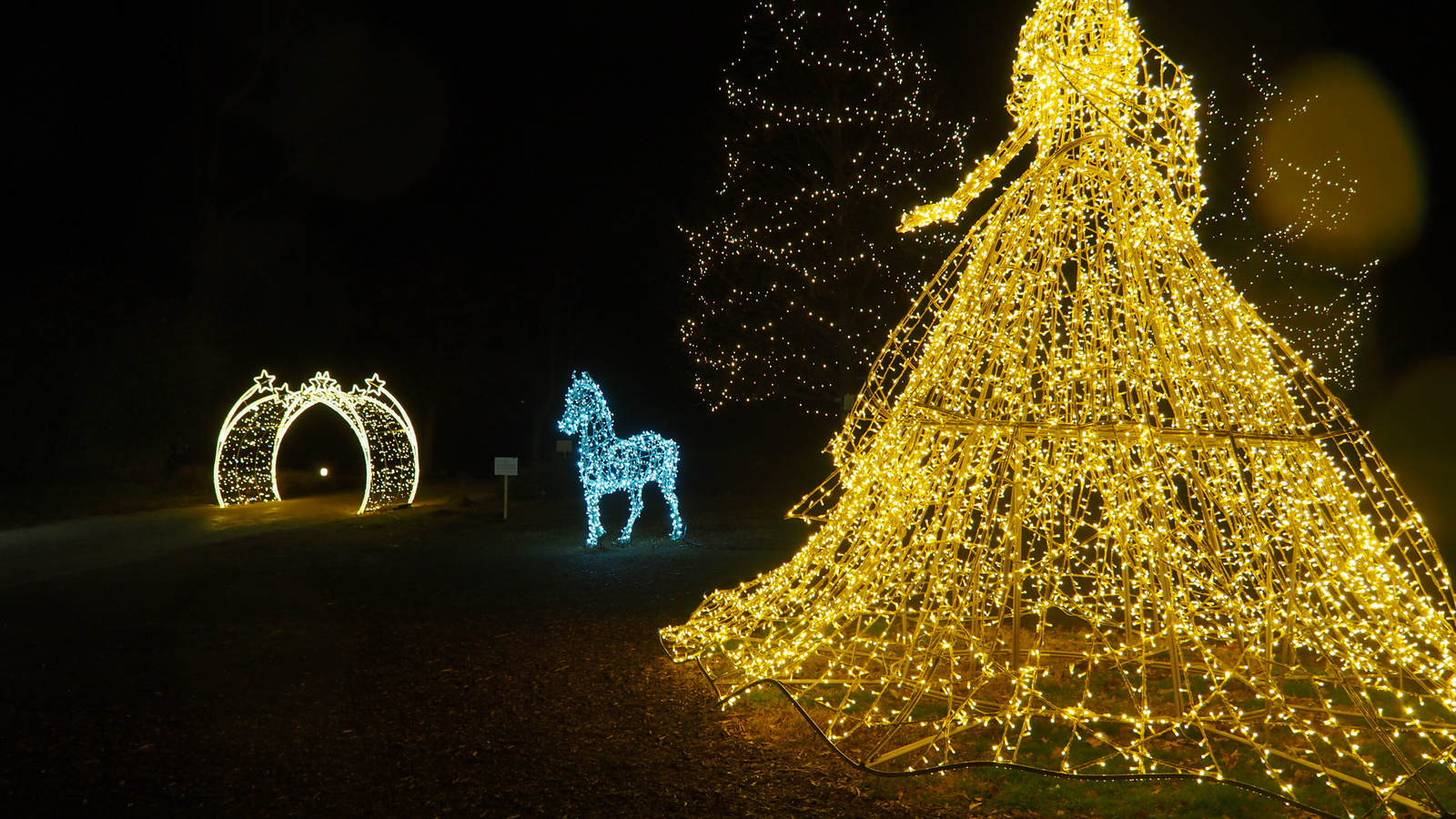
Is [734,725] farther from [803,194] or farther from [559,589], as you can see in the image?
[803,194]

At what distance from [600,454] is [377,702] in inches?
241

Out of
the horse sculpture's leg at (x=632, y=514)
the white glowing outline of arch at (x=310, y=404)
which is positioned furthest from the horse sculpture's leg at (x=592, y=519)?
the white glowing outline of arch at (x=310, y=404)

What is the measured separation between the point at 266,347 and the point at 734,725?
68.4 feet

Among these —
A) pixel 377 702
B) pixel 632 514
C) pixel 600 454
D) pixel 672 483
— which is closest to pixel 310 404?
pixel 600 454

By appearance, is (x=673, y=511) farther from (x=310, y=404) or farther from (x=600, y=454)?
(x=310, y=404)

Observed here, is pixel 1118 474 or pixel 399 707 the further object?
pixel 399 707

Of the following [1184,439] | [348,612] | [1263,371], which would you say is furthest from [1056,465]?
[348,612]

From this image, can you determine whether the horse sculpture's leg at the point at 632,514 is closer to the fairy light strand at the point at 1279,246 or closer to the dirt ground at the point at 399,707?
the dirt ground at the point at 399,707

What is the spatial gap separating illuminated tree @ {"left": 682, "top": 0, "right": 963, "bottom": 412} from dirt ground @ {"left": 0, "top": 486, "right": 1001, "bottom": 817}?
17.4 ft

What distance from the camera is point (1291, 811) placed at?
3691 mm

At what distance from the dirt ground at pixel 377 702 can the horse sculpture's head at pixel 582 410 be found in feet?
7.14

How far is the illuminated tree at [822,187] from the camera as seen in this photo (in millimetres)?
13258

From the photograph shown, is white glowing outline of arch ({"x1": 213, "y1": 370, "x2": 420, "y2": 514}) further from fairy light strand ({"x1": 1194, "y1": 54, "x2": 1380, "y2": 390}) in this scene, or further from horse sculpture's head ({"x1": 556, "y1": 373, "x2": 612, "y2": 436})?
fairy light strand ({"x1": 1194, "y1": 54, "x2": 1380, "y2": 390})

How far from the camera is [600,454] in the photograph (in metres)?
11.2
